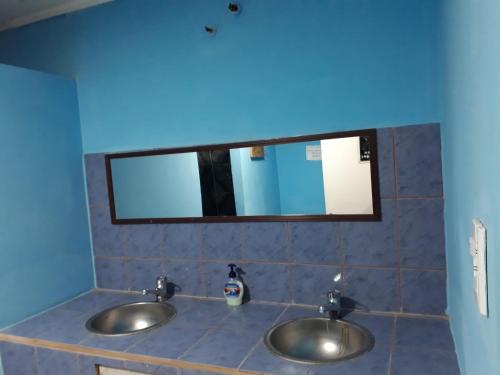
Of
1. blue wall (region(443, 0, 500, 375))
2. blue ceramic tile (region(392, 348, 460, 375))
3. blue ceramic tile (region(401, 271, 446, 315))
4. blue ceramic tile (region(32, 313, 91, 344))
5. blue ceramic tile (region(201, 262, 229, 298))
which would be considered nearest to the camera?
blue wall (region(443, 0, 500, 375))

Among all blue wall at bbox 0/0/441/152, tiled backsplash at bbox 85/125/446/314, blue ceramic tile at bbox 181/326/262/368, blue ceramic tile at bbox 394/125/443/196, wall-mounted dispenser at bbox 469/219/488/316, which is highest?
blue wall at bbox 0/0/441/152

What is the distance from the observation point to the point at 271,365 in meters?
1.29

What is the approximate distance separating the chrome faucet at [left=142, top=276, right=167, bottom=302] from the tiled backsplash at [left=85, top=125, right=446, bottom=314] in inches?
2.0

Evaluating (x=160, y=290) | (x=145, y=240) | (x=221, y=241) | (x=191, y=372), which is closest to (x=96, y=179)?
(x=145, y=240)

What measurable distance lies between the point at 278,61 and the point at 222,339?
1187 mm

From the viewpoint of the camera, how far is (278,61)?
1.73 m

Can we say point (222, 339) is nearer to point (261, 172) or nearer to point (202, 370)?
point (202, 370)

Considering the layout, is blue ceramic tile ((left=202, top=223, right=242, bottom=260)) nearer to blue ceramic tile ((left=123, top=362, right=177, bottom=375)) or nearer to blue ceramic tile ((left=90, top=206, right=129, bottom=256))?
blue ceramic tile ((left=90, top=206, right=129, bottom=256))

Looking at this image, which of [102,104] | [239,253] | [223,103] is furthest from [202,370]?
[102,104]

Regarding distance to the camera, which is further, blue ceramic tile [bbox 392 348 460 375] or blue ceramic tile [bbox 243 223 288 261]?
blue ceramic tile [bbox 243 223 288 261]

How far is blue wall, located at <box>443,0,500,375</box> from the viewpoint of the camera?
0.54 m

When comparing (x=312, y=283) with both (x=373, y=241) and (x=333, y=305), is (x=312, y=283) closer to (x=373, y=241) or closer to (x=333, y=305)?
(x=333, y=305)

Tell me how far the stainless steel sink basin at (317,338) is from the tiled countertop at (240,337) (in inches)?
2.1

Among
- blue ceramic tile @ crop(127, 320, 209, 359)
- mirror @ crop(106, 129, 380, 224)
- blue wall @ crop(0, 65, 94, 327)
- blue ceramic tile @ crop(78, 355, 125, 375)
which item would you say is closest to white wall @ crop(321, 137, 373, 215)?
mirror @ crop(106, 129, 380, 224)
